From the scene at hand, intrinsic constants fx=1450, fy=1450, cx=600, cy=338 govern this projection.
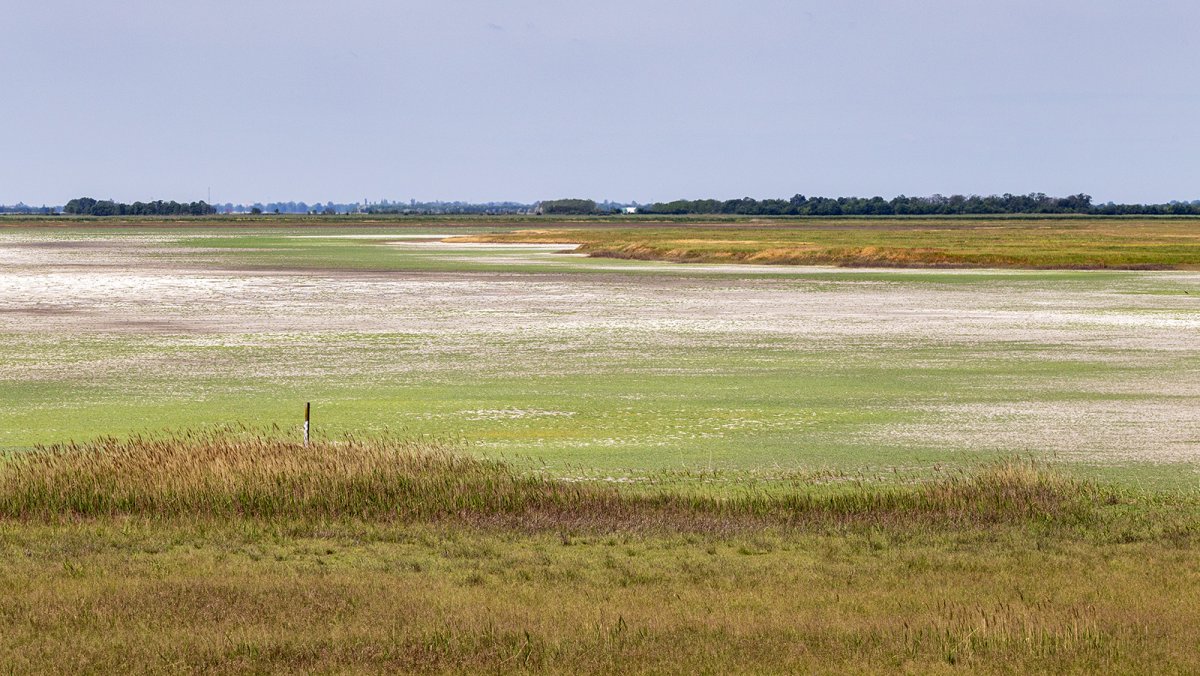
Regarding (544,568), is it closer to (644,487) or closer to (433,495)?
(433,495)

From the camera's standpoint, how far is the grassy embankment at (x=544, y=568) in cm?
812

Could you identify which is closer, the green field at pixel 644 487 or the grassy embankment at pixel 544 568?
the grassy embankment at pixel 544 568

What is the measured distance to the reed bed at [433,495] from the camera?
12.2 m

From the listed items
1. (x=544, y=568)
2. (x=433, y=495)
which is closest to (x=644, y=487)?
(x=433, y=495)

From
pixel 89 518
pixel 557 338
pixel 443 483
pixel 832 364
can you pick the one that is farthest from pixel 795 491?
pixel 557 338

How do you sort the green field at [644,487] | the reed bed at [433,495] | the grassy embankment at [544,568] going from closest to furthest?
the grassy embankment at [544,568] → the green field at [644,487] → the reed bed at [433,495]

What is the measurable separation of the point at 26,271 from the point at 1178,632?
54891mm

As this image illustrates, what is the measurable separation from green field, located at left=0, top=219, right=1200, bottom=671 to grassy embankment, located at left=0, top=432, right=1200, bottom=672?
0.04m

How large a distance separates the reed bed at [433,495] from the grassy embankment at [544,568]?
0.03 m

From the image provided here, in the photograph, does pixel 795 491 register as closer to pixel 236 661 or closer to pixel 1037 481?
pixel 1037 481

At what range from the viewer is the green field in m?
8.34

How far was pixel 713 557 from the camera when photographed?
10672 millimetres

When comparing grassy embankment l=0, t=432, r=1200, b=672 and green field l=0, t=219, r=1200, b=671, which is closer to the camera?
grassy embankment l=0, t=432, r=1200, b=672

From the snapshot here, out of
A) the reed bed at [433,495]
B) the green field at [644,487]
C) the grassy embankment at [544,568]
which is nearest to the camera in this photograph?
the grassy embankment at [544,568]
